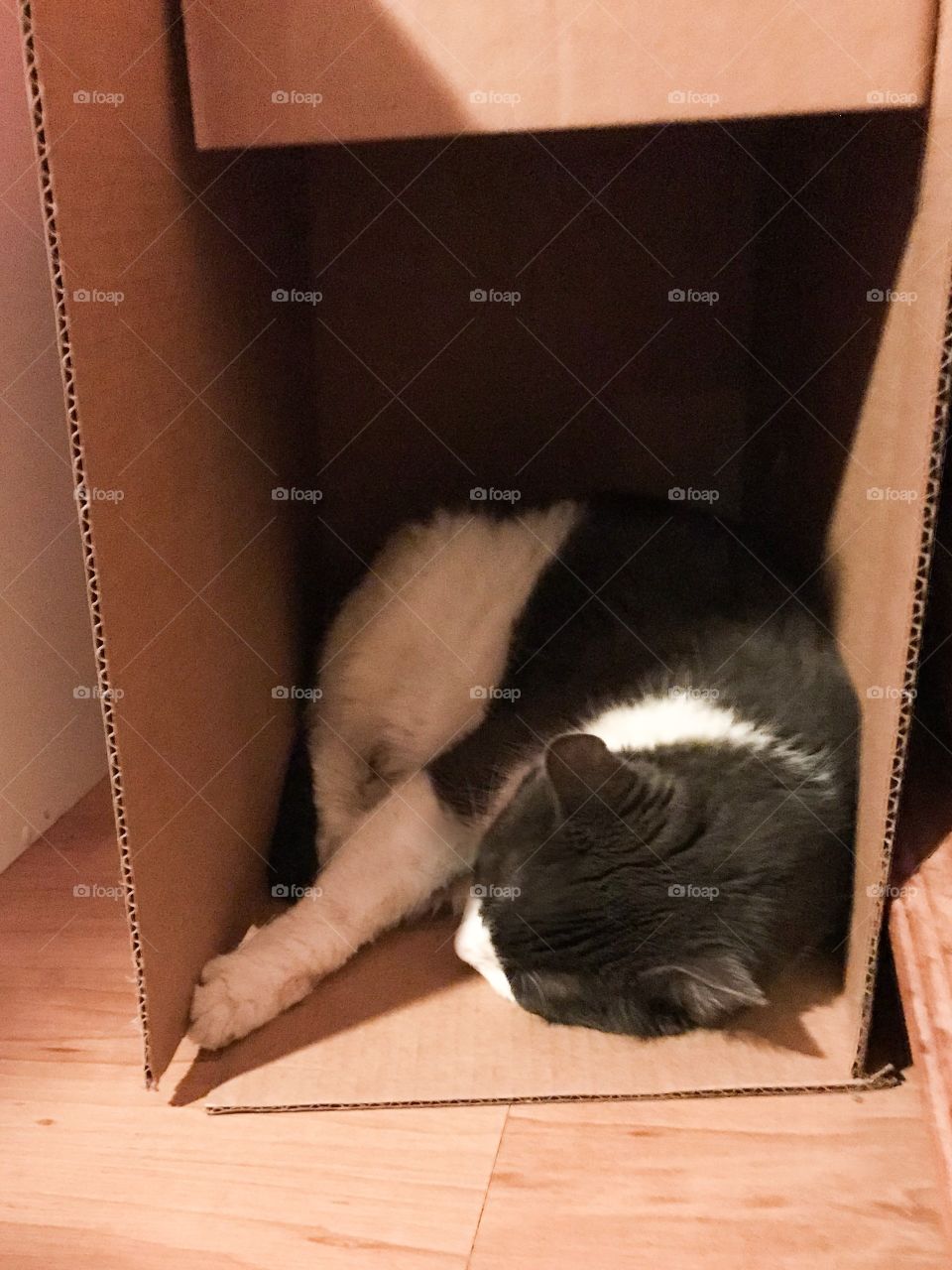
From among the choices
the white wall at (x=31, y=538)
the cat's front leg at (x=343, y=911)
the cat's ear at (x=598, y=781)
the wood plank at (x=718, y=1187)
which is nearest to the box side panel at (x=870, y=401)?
the wood plank at (x=718, y=1187)

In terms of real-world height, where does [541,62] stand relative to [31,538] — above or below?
above

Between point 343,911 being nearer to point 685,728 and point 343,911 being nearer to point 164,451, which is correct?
point 685,728

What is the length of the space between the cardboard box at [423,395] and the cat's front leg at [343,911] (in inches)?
1.2

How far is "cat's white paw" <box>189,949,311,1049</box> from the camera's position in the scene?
1.02 m

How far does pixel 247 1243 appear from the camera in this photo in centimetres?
83

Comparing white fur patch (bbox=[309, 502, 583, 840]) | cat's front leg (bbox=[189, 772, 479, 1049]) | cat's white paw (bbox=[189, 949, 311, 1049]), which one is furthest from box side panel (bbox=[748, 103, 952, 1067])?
cat's white paw (bbox=[189, 949, 311, 1049])

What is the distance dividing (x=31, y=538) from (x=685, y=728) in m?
0.89

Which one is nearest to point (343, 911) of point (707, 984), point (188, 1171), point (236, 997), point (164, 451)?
point (236, 997)

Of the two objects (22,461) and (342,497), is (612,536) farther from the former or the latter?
(22,461)

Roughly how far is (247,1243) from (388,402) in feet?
3.88

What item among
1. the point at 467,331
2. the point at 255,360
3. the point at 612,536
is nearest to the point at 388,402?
the point at 467,331

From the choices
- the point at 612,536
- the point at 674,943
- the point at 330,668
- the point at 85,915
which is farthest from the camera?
the point at 330,668

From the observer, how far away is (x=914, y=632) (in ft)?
2.81

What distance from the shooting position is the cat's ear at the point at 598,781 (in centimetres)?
98
